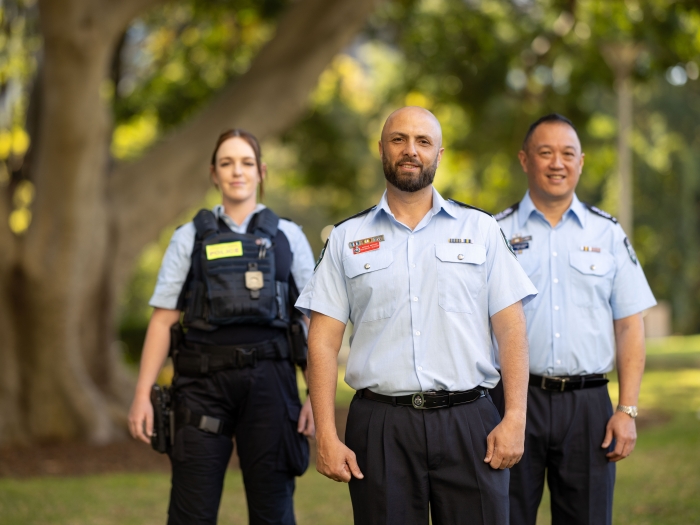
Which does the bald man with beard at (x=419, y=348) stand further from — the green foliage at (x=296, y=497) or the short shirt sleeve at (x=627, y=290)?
the green foliage at (x=296, y=497)

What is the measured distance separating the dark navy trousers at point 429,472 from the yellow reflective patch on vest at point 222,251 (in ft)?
4.53

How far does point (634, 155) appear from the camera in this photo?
94.7 ft

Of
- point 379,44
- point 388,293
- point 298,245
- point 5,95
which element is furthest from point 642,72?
point 388,293

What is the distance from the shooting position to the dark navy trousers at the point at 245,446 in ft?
14.1

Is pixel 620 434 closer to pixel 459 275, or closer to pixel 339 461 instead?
pixel 459 275

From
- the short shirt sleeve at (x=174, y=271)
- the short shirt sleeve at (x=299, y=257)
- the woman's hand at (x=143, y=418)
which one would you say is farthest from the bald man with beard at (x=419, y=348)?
the woman's hand at (x=143, y=418)

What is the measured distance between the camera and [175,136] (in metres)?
11.2

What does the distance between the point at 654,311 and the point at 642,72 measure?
1734 centimetres

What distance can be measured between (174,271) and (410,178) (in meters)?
1.59

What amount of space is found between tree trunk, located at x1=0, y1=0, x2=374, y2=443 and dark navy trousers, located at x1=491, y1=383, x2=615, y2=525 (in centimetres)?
676

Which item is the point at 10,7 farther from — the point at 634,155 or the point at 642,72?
the point at 634,155

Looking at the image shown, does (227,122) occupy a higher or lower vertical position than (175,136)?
higher

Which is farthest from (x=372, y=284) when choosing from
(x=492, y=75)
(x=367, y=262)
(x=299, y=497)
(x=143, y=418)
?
(x=492, y=75)

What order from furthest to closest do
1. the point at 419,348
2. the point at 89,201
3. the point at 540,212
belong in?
the point at 89,201, the point at 540,212, the point at 419,348
